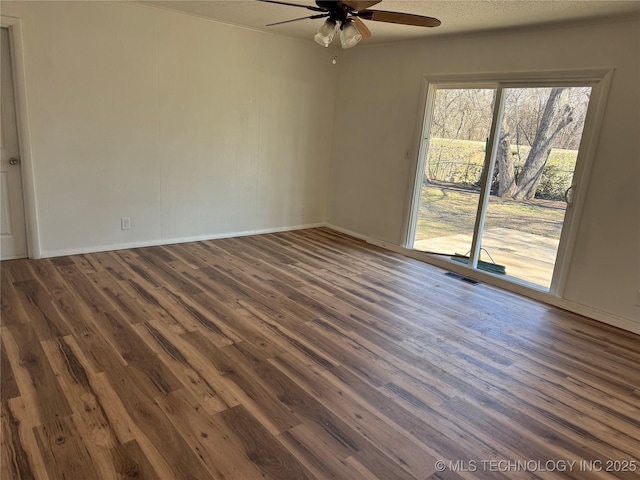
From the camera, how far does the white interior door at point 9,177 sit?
3.80 metres

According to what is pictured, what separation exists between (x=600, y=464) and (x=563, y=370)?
89 centimetres

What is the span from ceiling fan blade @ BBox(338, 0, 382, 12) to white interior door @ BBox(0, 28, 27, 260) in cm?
326

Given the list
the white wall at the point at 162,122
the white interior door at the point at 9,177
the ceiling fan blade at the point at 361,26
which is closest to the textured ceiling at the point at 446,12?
the white wall at the point at 162,122

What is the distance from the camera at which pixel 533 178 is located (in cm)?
410

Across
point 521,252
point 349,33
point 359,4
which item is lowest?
point 521,252

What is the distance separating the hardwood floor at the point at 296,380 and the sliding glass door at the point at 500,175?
0.64 meters

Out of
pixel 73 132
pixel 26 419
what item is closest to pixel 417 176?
pixel 73 132

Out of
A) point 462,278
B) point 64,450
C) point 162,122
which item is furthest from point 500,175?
point 64,450

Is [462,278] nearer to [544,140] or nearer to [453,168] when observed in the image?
[453,168]

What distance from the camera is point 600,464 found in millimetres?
2049

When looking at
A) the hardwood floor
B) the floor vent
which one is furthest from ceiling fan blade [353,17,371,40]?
the floor vent

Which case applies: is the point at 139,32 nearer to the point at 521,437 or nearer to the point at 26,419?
the point at 26,419

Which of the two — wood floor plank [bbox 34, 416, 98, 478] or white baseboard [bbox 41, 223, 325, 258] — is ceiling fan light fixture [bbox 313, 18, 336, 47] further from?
white baseboard [bbox 41, 223, 325, 258]

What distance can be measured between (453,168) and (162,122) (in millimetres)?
3277
